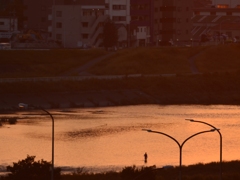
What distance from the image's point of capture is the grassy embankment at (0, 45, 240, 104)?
88250 mm

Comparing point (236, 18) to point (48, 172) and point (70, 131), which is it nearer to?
point (70, 131)

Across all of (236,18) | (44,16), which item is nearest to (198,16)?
(236,18)

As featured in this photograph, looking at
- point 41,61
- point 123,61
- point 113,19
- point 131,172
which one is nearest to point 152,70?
point 123,61

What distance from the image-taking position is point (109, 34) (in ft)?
364

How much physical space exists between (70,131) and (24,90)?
20.6 metres

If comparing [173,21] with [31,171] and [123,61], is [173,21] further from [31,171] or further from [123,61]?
[31,171]

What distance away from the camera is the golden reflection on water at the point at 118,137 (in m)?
51.7

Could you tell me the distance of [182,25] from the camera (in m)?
134

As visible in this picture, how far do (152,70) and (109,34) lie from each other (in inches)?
443

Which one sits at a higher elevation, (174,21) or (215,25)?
(174,21)

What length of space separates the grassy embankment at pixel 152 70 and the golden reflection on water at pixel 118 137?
8.27 meters

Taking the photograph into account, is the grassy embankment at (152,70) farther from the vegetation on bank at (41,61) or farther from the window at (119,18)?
the window at (119,18)

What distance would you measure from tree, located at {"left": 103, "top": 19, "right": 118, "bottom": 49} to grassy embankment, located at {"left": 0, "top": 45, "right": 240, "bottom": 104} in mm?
5895

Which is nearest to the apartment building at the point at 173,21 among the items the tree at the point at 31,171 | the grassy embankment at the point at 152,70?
the grassy embankment at the point at 152,70
